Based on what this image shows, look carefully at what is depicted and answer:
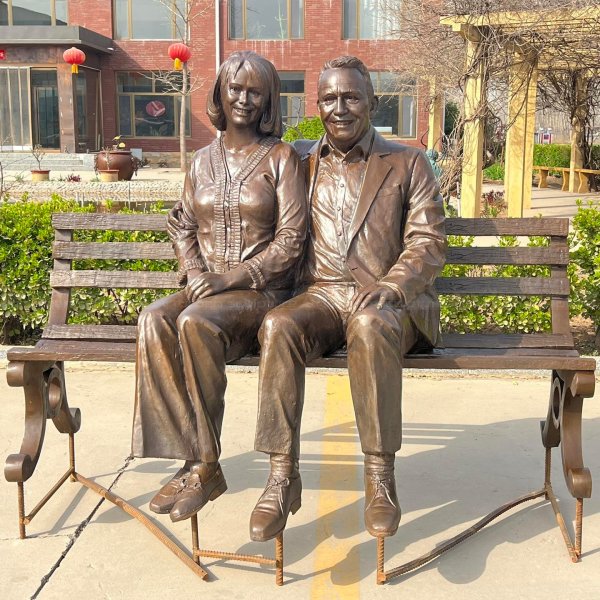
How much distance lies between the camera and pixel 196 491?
314 cm

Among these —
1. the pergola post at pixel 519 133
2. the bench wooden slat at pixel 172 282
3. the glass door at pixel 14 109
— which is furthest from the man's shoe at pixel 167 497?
the glass door at pixel 14 109

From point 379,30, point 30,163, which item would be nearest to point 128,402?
point 30,163

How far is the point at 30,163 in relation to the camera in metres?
26.5

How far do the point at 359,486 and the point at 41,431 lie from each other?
147 centimetres

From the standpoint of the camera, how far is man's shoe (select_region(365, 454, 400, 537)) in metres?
2.90

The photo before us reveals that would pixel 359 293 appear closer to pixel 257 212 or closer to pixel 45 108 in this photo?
pixel 257 212

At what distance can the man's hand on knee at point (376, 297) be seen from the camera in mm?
3129

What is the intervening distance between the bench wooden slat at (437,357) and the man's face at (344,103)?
911 mm

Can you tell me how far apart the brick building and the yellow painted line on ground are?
24.0 metres

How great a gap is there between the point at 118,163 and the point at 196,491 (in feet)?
54.6

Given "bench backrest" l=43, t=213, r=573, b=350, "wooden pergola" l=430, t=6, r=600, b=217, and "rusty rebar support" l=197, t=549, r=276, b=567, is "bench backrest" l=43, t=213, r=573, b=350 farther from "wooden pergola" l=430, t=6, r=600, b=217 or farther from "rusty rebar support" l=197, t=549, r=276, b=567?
"wooden pergola" l=430, t=6, r=600, b=217

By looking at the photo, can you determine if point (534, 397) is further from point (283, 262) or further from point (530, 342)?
point (283, 262)

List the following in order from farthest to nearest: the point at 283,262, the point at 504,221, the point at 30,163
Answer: the point at 30,163
the point at 504,221
the point at 283,262

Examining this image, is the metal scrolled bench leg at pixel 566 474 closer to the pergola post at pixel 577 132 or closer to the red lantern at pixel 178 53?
the pergola post at pixel 577 132
